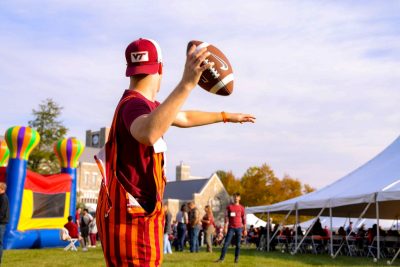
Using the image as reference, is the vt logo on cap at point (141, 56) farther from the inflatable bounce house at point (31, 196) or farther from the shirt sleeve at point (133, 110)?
the inflatable bounce house at point (31, 196)

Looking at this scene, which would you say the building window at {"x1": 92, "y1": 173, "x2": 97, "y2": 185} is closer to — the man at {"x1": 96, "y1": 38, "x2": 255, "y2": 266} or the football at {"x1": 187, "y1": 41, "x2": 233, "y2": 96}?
the football at {"x1": 187, "y1": 41, "x2": 233, "y2": 96}

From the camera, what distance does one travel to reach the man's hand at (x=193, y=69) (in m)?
2.22

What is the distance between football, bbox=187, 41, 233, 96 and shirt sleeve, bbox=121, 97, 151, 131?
15.9 inches

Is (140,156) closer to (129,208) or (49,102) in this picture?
(129,208)

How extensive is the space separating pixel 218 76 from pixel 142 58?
415 mm

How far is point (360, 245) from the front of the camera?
66.1ft

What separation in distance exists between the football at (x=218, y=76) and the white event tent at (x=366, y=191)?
13165mm

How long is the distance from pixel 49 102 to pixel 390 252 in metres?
30.1

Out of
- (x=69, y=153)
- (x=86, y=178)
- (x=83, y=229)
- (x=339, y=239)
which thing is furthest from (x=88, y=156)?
(x=339, y=239)

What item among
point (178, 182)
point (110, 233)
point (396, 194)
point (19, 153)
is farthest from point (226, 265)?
point (178, 182)

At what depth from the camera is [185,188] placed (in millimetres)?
75250

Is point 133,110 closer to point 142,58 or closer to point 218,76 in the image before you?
point 142,58

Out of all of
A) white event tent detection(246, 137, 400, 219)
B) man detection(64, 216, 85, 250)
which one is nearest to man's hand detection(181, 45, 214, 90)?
white event tent detection(246, 137, 400, 219)

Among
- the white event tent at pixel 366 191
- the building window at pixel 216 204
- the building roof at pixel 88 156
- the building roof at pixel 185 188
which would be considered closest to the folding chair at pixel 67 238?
the white event tent at pixel 366 191
